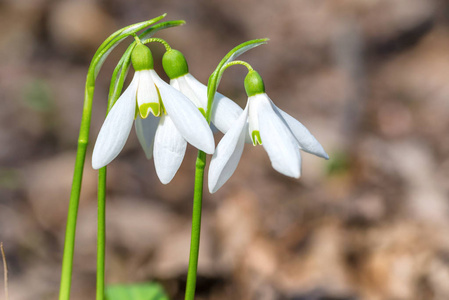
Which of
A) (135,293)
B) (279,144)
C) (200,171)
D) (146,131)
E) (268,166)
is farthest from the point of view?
(268,166)

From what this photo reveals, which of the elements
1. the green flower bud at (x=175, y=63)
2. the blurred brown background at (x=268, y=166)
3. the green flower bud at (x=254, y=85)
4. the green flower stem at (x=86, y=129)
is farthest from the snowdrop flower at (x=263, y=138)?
the blurred brown background at (x=268, y=166)

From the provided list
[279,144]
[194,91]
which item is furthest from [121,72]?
[279,144]

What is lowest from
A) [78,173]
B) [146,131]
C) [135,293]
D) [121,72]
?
[135,293]

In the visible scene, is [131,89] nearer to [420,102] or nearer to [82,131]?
[82,131]

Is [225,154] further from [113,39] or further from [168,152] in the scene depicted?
[113,39]

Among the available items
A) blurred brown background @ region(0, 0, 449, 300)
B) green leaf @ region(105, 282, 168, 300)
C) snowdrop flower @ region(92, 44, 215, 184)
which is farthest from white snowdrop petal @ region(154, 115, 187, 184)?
blurred brown background @ region(0, 0, 449, 300)

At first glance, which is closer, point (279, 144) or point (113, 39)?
point (279, 144)

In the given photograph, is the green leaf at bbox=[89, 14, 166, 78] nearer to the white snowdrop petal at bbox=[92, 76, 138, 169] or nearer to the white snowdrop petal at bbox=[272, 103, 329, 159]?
the white snowdrop petal at bbox=[92, 76, 138, 169]

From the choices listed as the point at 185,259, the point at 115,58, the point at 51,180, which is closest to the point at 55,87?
the point at 115,58
